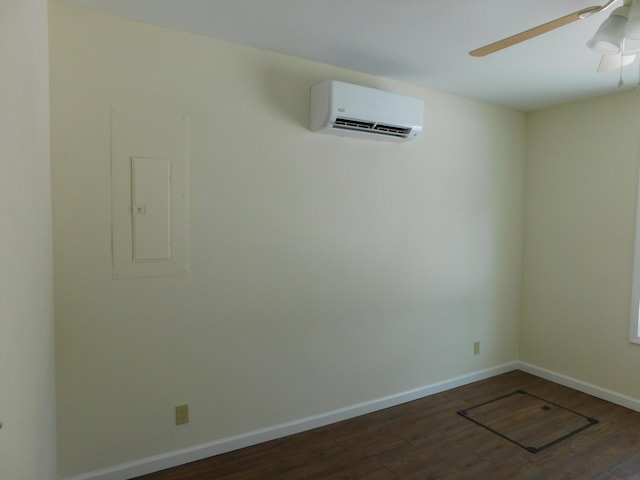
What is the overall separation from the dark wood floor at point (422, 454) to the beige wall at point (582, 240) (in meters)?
0.58

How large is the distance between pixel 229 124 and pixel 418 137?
1.56 metres

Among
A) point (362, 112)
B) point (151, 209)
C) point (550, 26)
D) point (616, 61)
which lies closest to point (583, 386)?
point (616, 61)

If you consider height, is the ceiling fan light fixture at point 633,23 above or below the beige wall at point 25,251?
above

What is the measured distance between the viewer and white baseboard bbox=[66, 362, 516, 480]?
218cm

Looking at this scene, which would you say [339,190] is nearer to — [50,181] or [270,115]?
[270,115]

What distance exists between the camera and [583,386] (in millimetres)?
3451

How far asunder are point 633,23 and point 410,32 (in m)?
1.06

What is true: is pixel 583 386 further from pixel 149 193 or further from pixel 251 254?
pixel 149 193

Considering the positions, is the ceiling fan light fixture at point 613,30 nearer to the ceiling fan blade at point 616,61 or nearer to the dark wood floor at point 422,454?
the ceiling fan blade at point 616,61

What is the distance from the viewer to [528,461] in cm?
246

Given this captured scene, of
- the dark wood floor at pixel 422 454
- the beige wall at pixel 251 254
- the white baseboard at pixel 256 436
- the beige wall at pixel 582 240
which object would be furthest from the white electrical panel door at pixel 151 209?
the beige wall at pixel 582 240

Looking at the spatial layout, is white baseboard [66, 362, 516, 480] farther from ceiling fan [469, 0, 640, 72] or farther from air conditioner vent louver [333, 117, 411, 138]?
ceiling fan [469, 0, 640, 72]

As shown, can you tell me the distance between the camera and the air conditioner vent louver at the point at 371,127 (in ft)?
8.53

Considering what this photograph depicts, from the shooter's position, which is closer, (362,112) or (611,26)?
(611,26)
